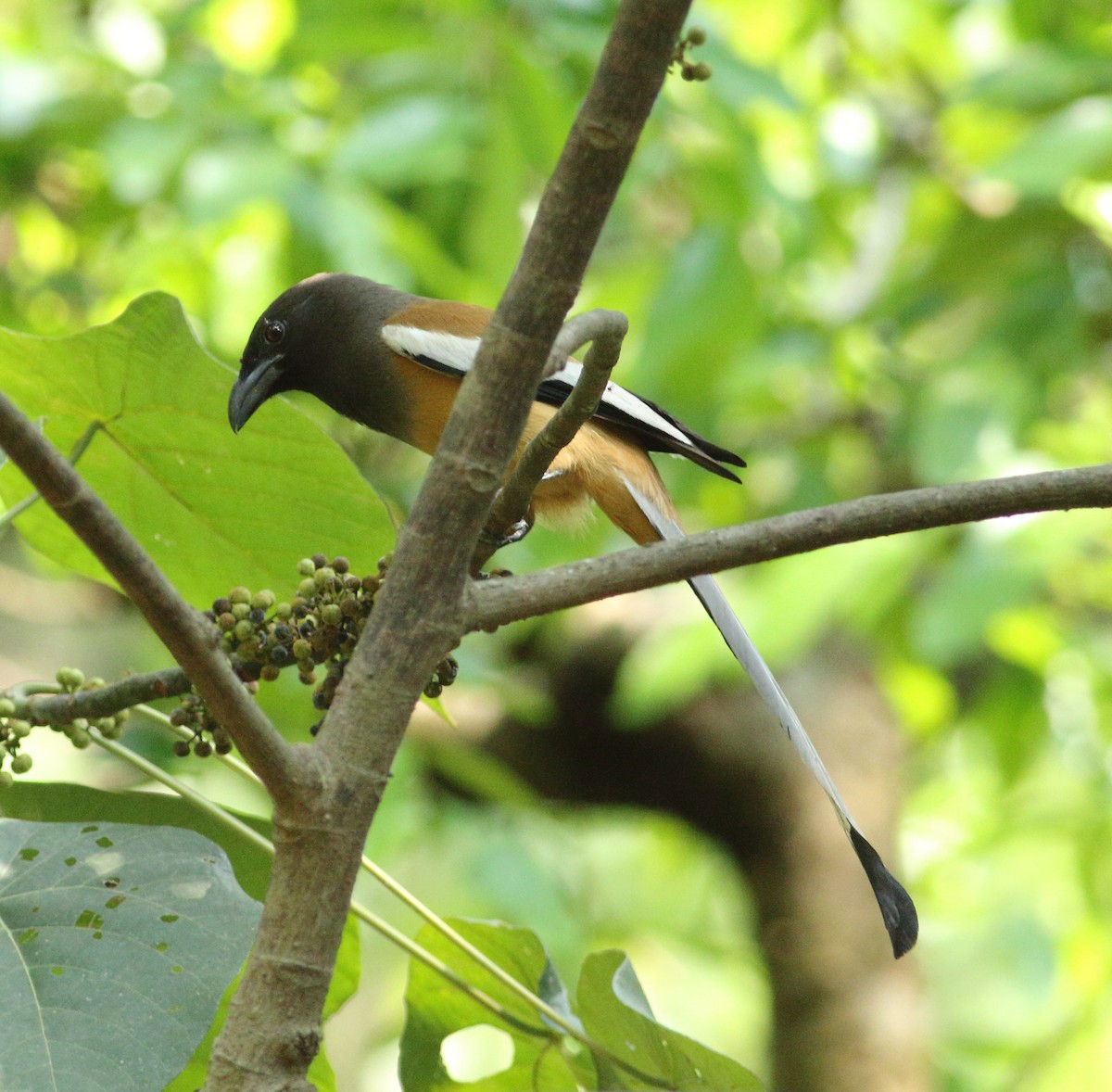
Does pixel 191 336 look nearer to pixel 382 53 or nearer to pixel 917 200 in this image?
pixel 382 53

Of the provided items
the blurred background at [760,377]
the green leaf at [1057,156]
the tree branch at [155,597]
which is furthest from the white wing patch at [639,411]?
the tree branch at [155,597]

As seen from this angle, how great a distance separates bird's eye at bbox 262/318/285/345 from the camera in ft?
9.57

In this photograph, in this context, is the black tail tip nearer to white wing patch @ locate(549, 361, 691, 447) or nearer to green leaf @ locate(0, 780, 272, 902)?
green leaf @ locate(0, 780, 272, 902)

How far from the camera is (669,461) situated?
471cm

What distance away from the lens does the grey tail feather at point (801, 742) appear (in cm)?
150

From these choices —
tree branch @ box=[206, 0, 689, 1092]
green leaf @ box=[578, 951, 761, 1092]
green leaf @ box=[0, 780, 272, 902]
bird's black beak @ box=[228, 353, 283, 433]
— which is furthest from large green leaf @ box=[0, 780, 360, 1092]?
bird's black beak @ box=[228, 353, 283, 433]

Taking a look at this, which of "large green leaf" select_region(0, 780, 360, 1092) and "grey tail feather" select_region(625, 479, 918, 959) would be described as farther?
"large green leaf" select_region(0, 780, 360, 1092)

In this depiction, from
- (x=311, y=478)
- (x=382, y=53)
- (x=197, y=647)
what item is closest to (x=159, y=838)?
(x=197, y=647)

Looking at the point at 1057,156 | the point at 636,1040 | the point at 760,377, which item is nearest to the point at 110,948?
the point at 636,1040

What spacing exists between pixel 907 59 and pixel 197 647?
16.3ft

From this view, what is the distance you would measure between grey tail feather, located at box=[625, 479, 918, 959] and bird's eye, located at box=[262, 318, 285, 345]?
896mm

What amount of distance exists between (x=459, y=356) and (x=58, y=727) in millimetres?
1504

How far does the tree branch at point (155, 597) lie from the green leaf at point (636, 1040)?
2.05 ft

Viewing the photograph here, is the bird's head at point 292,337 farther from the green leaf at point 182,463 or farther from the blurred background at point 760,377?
the green leaf at point 182,463
